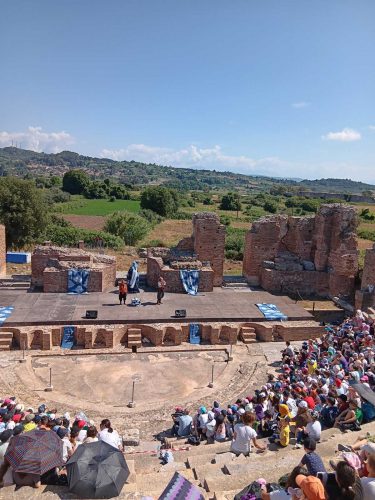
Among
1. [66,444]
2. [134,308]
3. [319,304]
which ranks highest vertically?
[66,444]

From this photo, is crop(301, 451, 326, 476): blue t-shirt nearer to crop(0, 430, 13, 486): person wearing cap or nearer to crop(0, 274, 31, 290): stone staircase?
crop(0, 430, 13, 486): person wearing cap

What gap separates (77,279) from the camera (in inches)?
812

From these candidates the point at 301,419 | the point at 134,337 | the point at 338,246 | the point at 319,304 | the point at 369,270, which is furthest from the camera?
the point at 338,246

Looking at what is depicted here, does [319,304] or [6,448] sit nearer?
[6,448]

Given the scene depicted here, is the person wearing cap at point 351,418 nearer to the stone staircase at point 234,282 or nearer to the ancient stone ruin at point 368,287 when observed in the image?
the ancient stone ruin at point 368,287

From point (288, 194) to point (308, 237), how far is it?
390 ft

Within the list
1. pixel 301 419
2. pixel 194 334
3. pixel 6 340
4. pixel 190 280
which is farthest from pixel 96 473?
pixel 190 280

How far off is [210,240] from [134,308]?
6.28 metres

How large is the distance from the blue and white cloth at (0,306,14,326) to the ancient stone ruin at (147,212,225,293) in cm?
679

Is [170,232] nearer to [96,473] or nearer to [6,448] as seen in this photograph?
[6,448]

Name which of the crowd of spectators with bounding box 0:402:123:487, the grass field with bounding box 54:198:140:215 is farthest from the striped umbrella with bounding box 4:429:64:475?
the grass field with bounding box 54:198:140:215

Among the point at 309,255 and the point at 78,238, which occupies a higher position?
the point at 309,255

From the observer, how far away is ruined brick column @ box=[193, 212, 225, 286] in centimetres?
2306

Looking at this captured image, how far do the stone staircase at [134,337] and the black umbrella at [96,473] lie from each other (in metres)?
9.79
